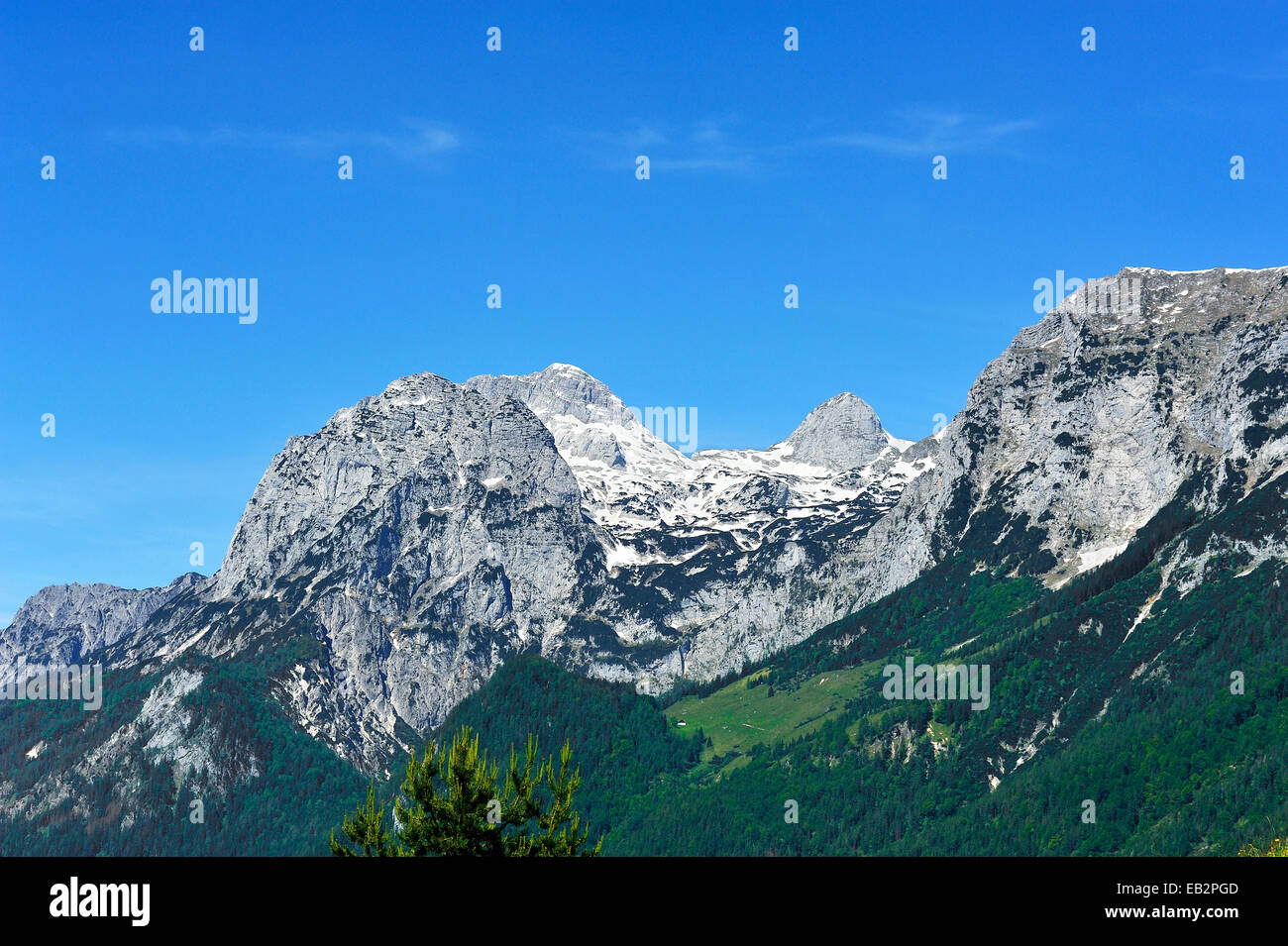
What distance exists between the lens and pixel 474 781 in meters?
83.8
